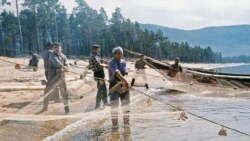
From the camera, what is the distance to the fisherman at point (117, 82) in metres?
7.81

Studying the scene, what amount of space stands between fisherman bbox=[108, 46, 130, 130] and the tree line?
51.3 m

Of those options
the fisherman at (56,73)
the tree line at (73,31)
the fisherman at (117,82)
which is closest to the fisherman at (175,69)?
the fisherman at (56,73)

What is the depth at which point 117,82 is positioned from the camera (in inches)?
311

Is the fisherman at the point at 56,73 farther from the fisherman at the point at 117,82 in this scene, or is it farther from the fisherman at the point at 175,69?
the fisherman at the point at 175,69

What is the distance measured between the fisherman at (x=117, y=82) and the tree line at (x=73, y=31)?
5133cm

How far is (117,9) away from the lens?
99938 millimetres

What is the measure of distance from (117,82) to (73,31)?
89210mm

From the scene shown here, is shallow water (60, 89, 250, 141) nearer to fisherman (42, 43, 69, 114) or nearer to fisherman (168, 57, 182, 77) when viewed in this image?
fisherman (42, 43, 69, 114)

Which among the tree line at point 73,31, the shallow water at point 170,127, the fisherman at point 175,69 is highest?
the tree line at point 73,31

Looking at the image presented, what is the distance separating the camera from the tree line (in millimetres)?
73312

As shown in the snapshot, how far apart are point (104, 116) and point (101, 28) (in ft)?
267

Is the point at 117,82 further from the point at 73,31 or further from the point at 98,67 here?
the point at 73,31

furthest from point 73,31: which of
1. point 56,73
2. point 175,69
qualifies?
point 56,73

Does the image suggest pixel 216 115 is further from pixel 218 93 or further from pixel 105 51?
pixel 105 51
